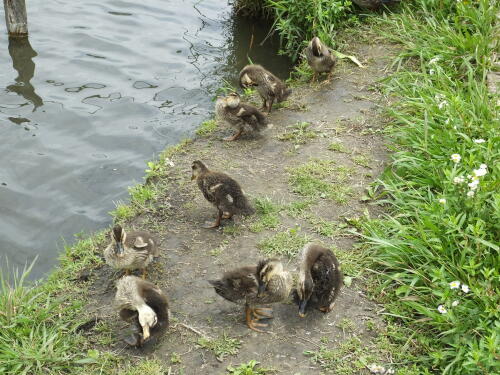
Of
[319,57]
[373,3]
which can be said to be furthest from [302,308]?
[373,3]

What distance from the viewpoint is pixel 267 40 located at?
37.6 ft

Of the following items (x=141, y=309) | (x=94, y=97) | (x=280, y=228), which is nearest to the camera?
(x=141, y=309)

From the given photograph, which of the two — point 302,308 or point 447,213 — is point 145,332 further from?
point 447,213

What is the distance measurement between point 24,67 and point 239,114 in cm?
452

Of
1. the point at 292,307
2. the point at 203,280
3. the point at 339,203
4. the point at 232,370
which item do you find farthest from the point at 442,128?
the point at 232,370

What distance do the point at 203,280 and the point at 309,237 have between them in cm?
119

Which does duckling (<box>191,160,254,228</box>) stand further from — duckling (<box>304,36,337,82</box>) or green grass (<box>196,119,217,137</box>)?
duckling (<box>304,36,337,82</box>)

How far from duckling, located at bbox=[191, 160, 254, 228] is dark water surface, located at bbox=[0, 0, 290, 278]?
1.57 metres

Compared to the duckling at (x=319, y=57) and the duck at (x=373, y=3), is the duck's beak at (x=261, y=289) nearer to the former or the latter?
the duckling at (x=319, y=57)

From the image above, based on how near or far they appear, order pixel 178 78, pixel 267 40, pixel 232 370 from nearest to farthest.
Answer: pixel 232 370 < pixel 178 78 < pixel 267 40

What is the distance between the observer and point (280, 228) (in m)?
6.04

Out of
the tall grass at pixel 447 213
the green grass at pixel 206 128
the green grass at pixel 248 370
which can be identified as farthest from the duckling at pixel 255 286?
the green grass at pixel 206 128

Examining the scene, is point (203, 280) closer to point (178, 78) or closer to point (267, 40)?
point (178, 78)

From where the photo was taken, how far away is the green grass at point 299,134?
763cm
